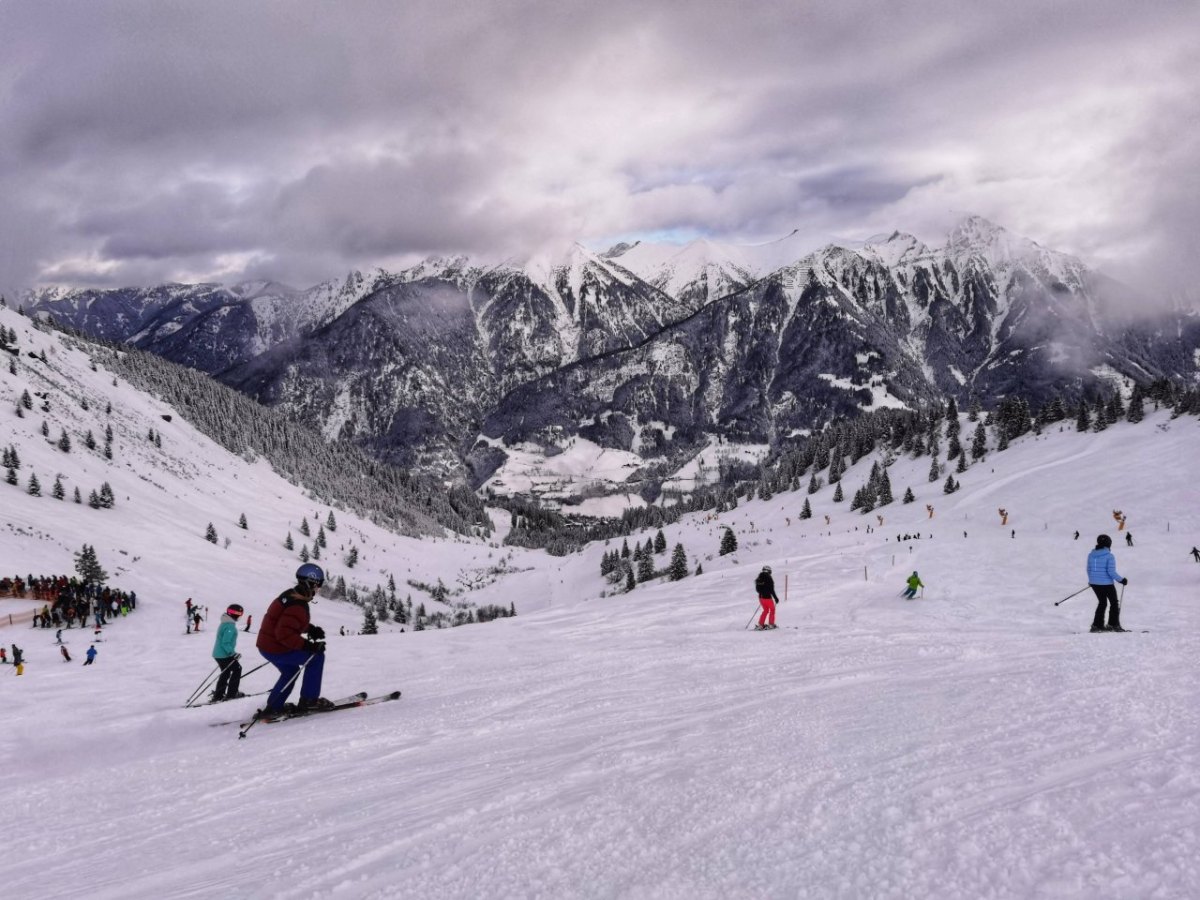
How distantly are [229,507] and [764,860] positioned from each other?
124 m

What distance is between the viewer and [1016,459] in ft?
272

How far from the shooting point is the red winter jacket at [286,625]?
10.6 metres

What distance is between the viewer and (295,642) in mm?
10727

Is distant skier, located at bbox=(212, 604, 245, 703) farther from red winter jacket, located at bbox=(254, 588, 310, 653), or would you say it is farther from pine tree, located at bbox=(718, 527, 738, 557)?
pine tree, located at bbox=(718, 527, 738, 557)

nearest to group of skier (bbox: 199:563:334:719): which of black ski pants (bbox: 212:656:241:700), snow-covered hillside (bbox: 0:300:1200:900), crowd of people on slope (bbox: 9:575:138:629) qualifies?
snow-covered hillside (bbox: 0:300:1200:900)

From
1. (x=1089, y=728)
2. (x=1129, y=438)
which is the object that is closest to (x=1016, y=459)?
(x=1129, y=438)

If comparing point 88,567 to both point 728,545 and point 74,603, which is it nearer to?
point 74,603

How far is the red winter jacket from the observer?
10602 millimetres

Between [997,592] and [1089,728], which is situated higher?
[1089,728]

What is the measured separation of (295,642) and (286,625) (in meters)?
0.33

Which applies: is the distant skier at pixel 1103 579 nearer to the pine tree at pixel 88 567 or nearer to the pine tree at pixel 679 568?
the pine tree at pixel 88 567

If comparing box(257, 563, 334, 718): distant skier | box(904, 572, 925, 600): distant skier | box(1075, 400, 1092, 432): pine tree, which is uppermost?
box(1075, 400, 1092, 432): pine tree

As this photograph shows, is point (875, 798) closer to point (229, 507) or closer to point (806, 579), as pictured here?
point (806, 579)

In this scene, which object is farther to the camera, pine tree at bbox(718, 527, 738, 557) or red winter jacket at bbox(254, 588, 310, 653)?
pine tree at bbox(718, 527, 738, 557)
